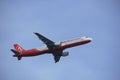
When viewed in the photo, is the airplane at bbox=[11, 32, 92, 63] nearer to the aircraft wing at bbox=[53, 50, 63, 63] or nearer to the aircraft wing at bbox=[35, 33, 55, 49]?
the aircraft wing at bbox=[35, 33, 55, 49]

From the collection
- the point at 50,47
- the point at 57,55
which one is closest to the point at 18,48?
the point at 57,55

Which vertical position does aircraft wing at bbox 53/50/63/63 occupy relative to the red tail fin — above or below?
below

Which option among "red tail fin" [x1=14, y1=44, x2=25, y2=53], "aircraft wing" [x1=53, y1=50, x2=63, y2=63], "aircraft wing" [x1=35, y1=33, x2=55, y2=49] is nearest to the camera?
"aircraft wing" [x1=35, y1=33, x2=55, y2=49]

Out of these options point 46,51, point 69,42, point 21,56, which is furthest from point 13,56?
point 69,42

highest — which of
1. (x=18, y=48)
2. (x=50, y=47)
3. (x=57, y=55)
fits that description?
(x=18, y=48)

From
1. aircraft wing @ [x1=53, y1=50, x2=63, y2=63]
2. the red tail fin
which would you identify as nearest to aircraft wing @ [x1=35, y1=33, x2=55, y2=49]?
aircraft wing @ [x1=53, y1=50, x2=63, y2=63]

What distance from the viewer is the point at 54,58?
143625mm

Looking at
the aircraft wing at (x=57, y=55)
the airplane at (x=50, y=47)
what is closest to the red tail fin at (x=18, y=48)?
the airplane at (x=50, y=47)

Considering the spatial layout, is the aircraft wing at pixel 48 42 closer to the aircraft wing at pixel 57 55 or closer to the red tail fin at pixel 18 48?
the aircraft wing at pixel 57 55

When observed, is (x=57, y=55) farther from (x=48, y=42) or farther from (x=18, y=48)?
(x=18, y=48)

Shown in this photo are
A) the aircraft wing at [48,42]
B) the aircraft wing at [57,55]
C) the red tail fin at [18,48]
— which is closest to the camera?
the aircraft wing at [48,42]

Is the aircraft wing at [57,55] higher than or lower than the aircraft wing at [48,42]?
lower

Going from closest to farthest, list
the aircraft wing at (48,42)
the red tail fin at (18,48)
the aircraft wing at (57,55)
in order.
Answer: the aircraft wing at (48,42)
the aircraft wing at (57,55)
the red tail fin at (18,48)

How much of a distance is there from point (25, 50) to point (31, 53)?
4.59 metres
